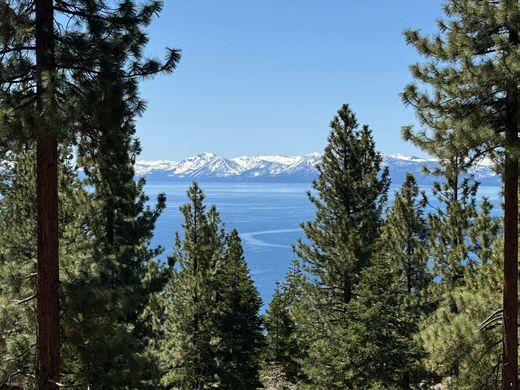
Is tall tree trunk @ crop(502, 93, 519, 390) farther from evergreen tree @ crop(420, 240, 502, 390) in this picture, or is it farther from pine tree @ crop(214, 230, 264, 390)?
pine tree @ crop(214, 230, 264, 390)

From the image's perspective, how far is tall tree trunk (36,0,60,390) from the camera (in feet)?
24.2

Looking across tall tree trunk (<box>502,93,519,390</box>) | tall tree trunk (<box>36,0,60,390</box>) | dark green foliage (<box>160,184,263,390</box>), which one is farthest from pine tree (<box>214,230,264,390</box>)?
tall tree trunk (<box>36,0,60,390</box>)

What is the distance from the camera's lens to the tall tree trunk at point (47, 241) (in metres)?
7.39

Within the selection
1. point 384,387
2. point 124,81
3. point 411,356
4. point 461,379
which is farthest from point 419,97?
point 411,356

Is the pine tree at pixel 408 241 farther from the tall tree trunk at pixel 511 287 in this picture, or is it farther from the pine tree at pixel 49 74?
the pine tree at pixel 49 74

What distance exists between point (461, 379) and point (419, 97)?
20.9 ft

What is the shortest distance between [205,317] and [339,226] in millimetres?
8782

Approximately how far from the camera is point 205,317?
24.3 m

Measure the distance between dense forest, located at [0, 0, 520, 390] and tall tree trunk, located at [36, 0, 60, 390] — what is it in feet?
0.07

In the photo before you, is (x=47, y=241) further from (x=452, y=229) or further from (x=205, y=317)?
(x=205, y=317)

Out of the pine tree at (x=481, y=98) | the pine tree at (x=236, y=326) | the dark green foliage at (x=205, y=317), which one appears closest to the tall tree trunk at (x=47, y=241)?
the pine tree at (x=481, y=98)

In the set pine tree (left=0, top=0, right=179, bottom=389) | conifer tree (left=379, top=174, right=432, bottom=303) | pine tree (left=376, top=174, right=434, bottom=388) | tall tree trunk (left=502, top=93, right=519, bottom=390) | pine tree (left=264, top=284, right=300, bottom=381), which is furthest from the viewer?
pine tree (left=264, top=284, right=300, bottom=381)

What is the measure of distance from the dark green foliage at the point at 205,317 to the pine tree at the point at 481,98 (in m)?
16.0

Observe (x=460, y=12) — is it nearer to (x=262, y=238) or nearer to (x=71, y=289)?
(x=71, y=289)
